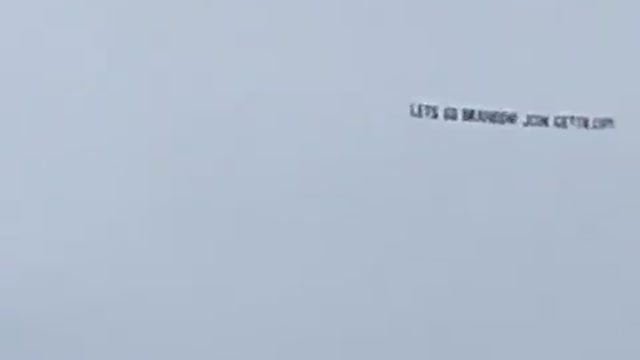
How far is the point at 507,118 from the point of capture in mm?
1338

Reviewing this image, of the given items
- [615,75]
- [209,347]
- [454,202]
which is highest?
[615,75]

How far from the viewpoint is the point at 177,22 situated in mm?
1285

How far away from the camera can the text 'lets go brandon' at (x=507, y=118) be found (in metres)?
1.33

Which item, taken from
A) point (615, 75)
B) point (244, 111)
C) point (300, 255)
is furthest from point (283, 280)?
point (615, 75)

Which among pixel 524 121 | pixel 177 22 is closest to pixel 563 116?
pixel 524 121

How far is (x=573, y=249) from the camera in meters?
1.37

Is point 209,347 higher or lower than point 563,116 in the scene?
lower

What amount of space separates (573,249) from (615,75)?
0.18m

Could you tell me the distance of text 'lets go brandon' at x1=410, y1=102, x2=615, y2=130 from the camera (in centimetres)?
133

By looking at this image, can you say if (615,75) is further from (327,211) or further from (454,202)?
(327,211)

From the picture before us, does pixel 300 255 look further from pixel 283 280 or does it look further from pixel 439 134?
pixel 439 134

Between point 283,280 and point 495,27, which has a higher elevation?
point 495,27

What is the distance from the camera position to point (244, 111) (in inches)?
51.4

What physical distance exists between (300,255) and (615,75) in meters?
0.37
